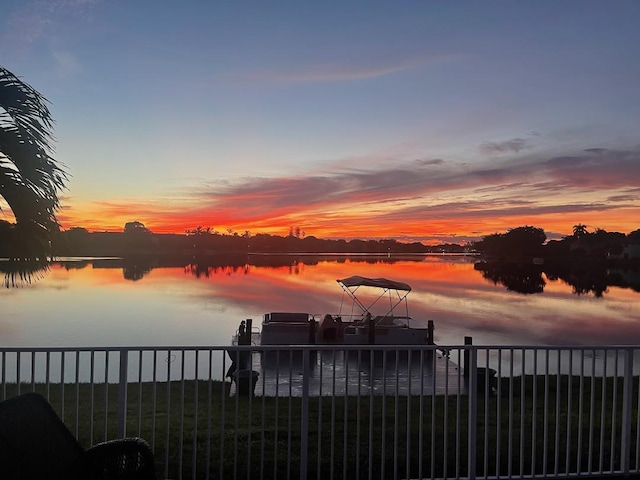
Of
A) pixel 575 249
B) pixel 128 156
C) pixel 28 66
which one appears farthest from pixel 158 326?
pixel 575 249

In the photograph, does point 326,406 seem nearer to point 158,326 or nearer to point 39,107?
point 39,107

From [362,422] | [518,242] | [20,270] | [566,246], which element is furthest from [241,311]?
[566,246]

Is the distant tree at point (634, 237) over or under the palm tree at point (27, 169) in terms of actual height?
over

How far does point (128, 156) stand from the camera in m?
19.5

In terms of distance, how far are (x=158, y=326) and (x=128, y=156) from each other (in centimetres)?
1007

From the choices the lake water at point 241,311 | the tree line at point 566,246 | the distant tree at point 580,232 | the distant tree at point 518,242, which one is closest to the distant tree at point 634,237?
the tree line at point 566,246

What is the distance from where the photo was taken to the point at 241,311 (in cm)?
3288

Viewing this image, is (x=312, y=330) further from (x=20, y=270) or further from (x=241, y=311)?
(x=241, y=311)

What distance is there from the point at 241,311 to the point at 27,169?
29.0 metres

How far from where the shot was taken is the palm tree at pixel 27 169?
427 centimetres

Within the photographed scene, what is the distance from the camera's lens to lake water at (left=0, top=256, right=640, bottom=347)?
80.1ft

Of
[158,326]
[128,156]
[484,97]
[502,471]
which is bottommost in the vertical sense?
[158,326]

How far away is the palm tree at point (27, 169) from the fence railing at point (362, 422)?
1.10 metres

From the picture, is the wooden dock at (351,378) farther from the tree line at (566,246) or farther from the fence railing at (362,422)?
the tree line at (566,246)
